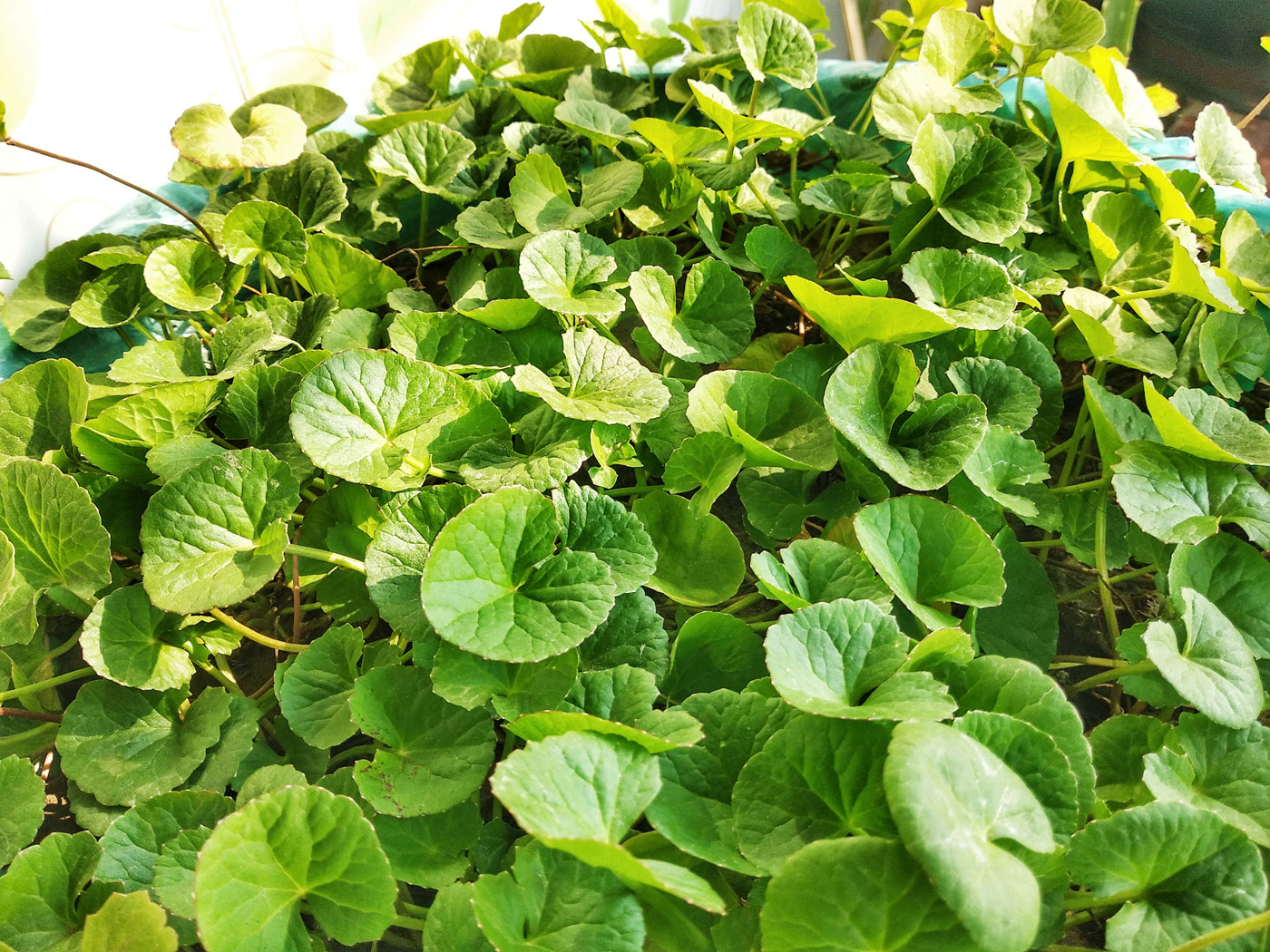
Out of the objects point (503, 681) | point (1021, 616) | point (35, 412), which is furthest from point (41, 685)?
point (1021, 616)

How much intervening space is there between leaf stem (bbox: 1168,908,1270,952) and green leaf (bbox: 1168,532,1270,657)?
0.70 feet

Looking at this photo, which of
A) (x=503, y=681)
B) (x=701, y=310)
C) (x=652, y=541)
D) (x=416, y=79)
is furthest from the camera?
(x=416, y=79)

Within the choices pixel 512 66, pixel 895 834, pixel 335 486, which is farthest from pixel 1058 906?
pixel 512 66

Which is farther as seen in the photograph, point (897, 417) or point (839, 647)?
point (897, 417)

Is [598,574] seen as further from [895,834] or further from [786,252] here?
[786,252]

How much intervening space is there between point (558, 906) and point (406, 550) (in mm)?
207

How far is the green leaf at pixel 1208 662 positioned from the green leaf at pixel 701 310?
335mm

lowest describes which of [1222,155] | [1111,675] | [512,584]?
[1111,675]

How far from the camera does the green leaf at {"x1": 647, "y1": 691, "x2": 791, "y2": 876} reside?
41 centimetres

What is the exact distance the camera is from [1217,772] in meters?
0.47

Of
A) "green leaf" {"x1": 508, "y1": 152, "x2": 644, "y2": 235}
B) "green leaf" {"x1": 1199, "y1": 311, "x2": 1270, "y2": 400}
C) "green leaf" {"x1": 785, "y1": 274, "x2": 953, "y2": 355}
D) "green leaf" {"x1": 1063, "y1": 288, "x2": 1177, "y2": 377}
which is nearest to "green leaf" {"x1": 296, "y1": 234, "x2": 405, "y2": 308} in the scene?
"green leaf" {"x1": 508, "y1": 152, "x2": 644, "y2": 235}

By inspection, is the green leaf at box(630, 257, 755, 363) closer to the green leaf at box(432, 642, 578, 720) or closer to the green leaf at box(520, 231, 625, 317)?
the green leaf at box(520, 231, 625, 317)

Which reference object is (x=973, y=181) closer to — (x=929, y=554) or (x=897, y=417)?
(x=897, y=417)

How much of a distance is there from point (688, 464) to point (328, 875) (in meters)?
0.31
